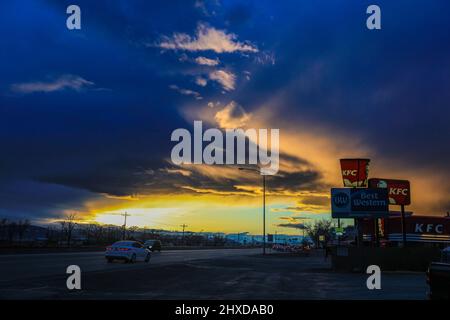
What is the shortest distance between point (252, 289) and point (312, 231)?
499 feet

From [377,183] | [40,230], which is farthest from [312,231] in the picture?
[377,183]

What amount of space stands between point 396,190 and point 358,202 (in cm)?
1162

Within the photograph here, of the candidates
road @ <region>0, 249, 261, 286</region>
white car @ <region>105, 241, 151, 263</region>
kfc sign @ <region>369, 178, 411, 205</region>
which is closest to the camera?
road @ <region>0, 249, 261, 286</region>

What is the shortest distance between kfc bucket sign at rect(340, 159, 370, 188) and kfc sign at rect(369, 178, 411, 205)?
23.1 feet

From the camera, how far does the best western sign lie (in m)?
28.3

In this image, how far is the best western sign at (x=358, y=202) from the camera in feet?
93.0

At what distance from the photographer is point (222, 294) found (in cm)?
1320

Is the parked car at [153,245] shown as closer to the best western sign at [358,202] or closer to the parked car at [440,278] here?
the best western sign at [358,202]

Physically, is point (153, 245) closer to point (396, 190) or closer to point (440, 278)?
point (396, 190)

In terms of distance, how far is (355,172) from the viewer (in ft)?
104

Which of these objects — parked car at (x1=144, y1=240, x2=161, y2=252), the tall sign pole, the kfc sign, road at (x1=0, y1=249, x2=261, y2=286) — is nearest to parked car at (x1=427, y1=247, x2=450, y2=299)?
road at (x1=0, y1=249, x2=261, y2=286)

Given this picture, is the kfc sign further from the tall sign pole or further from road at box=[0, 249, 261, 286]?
road at box=[0, 249, 261, 286]

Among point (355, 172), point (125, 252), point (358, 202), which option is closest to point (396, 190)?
point (355, 172)
